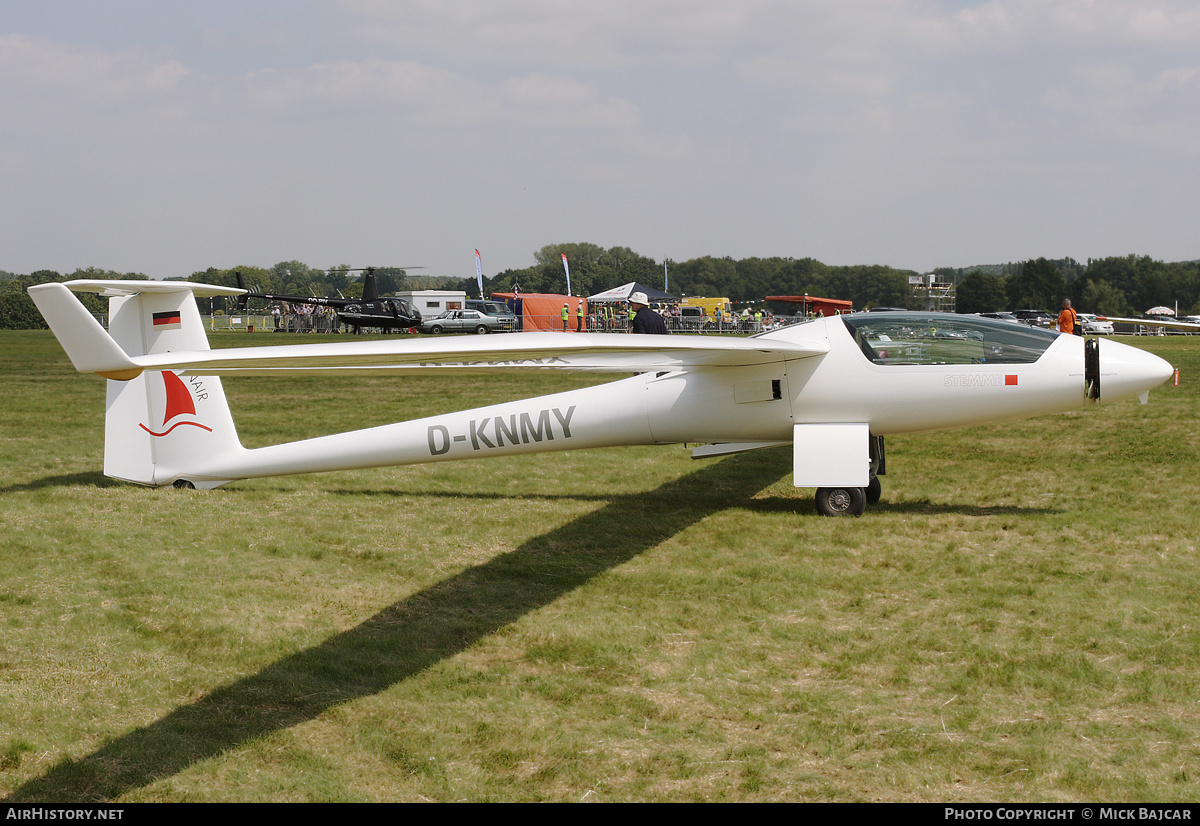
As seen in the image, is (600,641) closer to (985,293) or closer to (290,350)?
(290,350)

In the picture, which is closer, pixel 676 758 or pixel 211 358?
pixel 676 758

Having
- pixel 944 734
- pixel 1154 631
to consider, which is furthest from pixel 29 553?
pixel 1154 631

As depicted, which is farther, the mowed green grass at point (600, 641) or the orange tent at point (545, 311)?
the orange tent at point (545, 311)

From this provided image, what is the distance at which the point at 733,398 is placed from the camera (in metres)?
8.90

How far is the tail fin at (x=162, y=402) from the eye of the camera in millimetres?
9383

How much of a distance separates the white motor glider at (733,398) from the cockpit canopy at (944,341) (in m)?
0.01

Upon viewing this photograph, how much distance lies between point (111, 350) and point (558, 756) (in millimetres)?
3017

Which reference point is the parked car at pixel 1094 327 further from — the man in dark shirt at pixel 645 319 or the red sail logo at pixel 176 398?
the red sail logo at pixel 176 398

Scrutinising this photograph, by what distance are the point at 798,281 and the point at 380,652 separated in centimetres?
16742

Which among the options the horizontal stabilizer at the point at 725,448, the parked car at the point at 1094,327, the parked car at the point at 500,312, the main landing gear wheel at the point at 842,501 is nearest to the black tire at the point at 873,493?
the main landing gear wheel at the point at 842,501

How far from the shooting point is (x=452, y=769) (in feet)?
13.0

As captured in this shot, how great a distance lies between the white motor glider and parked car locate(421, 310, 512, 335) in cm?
4383

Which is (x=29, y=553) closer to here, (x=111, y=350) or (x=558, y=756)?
(x=111, y=350)
